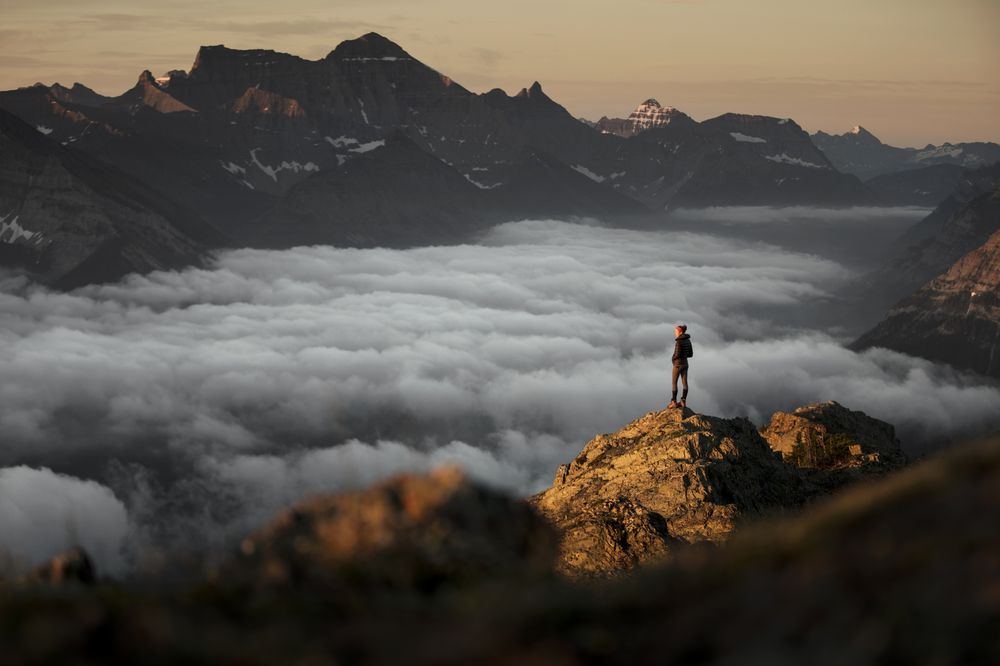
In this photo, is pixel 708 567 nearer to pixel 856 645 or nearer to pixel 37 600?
pixel 856 645

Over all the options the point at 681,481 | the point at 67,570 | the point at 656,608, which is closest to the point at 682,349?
the point at 681,481

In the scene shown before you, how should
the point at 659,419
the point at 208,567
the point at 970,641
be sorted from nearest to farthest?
the point at 970,641, the point at 208,567, the point at 659,419

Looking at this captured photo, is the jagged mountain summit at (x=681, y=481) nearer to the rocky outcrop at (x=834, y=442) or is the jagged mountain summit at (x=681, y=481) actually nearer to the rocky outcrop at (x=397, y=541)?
the rocky outcrop at (x=834, y=442)

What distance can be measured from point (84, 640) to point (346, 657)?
196 cm

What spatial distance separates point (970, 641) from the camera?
667 centimetres

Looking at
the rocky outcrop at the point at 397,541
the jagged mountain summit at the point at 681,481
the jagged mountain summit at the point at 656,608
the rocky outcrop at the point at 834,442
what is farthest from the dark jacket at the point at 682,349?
the jagged mountain summit at the point at 656,608

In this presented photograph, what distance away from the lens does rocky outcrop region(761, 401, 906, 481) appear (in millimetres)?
37781

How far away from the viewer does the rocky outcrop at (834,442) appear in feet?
124

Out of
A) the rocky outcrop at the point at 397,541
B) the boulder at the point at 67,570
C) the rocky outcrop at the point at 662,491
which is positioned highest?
the rocky outcrop at the point at 397,541

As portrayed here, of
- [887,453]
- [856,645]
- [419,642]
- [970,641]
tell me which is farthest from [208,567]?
[887,453]

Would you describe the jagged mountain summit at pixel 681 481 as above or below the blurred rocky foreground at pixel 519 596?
below

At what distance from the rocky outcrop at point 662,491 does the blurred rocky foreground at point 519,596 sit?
20668mm

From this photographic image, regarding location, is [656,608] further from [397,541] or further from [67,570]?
[67,570]

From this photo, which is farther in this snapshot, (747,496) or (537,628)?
(747,496)
